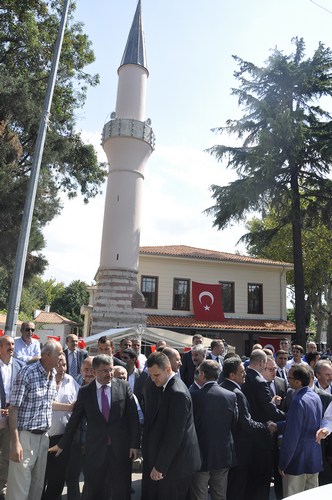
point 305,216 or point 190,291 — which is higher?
point 305,216

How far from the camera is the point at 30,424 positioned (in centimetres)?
399

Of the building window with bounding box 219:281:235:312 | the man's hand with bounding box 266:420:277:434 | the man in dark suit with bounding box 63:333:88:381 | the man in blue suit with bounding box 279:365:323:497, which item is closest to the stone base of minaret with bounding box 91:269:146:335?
the building window with bounding box 219:281:235:312

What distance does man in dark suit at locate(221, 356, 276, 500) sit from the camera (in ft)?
14.4

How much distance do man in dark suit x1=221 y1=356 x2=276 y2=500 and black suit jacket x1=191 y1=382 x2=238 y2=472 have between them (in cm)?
24

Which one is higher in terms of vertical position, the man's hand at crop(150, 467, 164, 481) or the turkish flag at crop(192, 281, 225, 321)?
the turkish flag at crop(192, 281, 225, 321)

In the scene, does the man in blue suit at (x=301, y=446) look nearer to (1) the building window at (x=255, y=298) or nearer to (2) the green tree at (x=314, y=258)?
(1) the building window at (x=255, y=298)

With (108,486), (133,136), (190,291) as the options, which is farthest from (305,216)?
(108,486)

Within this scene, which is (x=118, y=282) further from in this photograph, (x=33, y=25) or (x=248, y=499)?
(x=248, y=499)

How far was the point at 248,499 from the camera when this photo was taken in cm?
476

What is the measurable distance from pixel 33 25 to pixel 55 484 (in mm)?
13223

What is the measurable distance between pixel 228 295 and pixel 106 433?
66.5 ft

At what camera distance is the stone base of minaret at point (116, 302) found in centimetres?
1617

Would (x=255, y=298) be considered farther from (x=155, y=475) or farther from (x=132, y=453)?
(x=155, y=475)

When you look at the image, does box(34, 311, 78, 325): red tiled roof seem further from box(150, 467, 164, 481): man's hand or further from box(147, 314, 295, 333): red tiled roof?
box(150, 467, 164, 481): man's hand
